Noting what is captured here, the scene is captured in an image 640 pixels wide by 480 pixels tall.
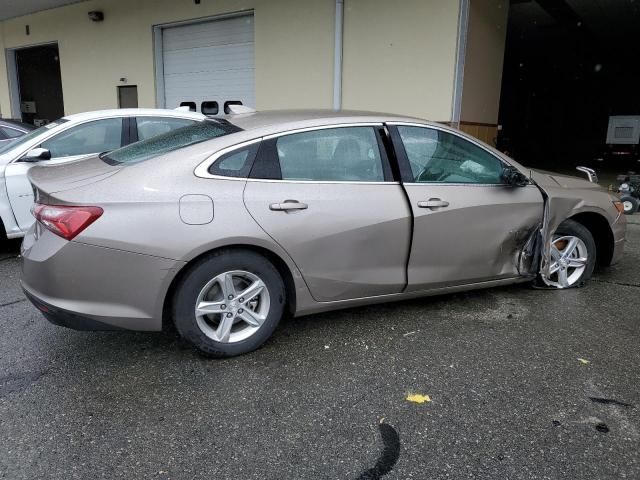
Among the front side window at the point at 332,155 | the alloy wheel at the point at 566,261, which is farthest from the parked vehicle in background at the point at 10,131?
the alloy wheel at the point at 566,261

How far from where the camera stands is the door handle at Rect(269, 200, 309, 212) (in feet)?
10.3

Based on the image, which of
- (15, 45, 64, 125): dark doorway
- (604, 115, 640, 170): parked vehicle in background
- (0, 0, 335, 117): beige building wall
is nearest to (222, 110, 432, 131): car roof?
(0, 0, 335, 117): beige building wall

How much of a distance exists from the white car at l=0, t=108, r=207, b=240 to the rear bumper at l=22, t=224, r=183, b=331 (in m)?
2.44

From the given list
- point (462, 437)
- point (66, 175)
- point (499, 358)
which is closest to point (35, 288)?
point (66, 175)

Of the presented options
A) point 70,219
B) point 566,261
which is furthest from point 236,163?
point 566,261

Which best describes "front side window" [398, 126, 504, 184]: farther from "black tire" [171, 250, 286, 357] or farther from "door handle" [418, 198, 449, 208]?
"black tire" [171, 250, 286, 357]

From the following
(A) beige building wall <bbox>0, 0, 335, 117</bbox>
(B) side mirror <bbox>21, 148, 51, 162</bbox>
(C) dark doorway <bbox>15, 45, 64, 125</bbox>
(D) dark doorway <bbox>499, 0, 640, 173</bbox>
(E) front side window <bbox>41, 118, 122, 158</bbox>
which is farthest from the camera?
(C) dark doorway <bbox>15, 45, 64, 125</bbox>

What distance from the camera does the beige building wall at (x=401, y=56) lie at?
833 centimetres

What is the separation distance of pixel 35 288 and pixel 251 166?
1.43 m

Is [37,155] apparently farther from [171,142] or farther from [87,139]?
[171,142]

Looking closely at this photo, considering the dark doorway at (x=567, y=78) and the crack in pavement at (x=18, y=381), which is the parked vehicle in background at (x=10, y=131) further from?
the dark doorway at (x=567, y=78)

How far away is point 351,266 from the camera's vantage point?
11.2 feet

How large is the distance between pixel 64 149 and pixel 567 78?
27.1m

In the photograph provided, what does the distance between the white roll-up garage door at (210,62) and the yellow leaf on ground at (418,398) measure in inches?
364
